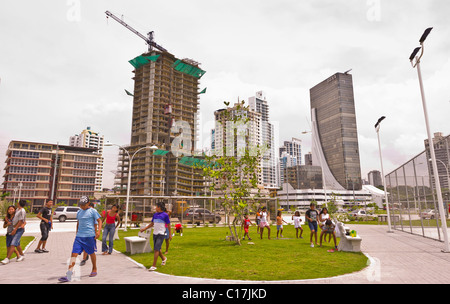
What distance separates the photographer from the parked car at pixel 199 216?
30.7 meters

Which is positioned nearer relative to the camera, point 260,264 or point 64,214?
point 260,264

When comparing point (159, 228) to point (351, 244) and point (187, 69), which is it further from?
point (187, 69)

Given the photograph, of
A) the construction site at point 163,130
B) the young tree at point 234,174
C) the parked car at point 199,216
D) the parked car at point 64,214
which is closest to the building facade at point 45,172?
the construction site at point 163,130

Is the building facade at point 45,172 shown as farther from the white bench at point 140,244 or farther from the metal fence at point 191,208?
the white bench at point 140,244

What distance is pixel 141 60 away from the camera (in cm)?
11138

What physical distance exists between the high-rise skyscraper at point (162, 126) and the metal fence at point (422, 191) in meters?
86.3

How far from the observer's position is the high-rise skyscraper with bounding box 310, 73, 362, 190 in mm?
163375

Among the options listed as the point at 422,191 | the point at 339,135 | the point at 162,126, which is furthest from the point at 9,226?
the point at 339,135

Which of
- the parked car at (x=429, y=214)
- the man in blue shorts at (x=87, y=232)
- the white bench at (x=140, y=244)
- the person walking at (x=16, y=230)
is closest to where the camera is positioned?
the man in blue shorts at (x=87, y=232)

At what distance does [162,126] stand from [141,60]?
89.4 ft

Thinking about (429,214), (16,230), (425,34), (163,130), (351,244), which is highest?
(163,130)

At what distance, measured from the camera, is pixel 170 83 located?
114500mm
